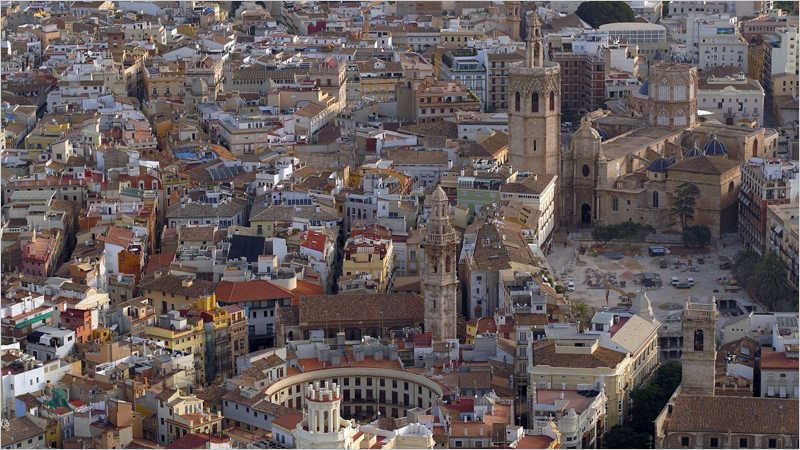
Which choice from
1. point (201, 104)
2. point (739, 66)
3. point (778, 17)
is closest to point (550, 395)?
point (201, 104)

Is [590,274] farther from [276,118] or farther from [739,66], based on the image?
[739,66]

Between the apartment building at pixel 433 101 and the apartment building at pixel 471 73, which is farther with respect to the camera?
the apartment building at pixel 471 73

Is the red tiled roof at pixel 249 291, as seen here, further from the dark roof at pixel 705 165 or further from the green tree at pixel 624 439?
the dark roof at pixel 705 165

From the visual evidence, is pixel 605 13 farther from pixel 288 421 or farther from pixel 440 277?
pixel 288 421

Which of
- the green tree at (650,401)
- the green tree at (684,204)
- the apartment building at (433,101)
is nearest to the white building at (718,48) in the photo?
the apartment building at (433,101)

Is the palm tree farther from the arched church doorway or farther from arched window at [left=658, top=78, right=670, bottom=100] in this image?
arched window at [left=658, top=78, right=670, bottom=100]

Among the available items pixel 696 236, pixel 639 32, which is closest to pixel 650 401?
pixel 696 236
